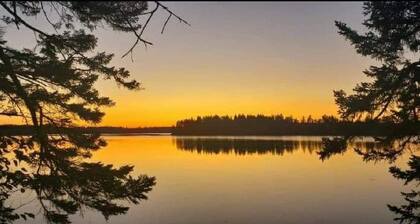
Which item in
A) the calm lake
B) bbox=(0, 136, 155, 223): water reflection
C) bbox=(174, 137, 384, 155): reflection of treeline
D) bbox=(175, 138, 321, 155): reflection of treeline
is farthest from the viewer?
bbox=(175, 138, 321, 155): reflection of treeline

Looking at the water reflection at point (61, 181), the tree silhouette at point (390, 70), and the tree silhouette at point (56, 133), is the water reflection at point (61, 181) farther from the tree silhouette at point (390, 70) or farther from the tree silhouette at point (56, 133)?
the tree silhouette at point (390, 70)

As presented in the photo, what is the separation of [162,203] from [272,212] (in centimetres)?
648

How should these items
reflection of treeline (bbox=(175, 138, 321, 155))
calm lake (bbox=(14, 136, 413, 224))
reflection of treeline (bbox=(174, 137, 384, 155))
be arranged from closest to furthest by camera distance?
calm lake (bbox=(14, 136, 413, 224)) → reflection of treeline (bbox=(174, 137, 384, 155)) → reflection of treeline (bbox=(175, 138, 321, 155))

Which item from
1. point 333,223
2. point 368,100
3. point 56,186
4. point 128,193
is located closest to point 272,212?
point 333,223

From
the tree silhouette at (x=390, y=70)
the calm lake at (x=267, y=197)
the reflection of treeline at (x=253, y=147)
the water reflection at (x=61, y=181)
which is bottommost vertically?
the calm lake at (x=267, y=197)

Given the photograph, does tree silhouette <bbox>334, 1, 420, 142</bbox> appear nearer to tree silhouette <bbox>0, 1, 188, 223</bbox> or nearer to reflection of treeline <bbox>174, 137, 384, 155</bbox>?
tree silhouette <bbox>0, 1, 188, 223</bbox>

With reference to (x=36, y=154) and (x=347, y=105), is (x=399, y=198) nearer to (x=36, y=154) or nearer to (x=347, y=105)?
(x=347, y=105)

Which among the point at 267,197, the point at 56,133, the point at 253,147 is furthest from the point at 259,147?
the point at 56,133

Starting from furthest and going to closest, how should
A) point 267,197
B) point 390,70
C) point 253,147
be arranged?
point 253,147 → point 267,197 → point 390,70

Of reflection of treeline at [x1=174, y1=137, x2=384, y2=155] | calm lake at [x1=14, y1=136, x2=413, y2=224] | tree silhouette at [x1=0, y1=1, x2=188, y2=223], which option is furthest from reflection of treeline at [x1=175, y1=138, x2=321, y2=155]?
tree silhouette at [x1=0, y1=1, x2=188, y2=223]

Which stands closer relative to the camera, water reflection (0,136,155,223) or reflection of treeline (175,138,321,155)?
water reflection (0,136,155,223)

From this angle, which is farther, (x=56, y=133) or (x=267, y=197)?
(x=267, y=197)

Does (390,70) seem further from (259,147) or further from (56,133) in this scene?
(259,147)

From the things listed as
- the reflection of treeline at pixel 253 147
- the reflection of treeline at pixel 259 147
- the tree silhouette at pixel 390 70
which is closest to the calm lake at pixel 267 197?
the tree silhouette at pixel 390 70
